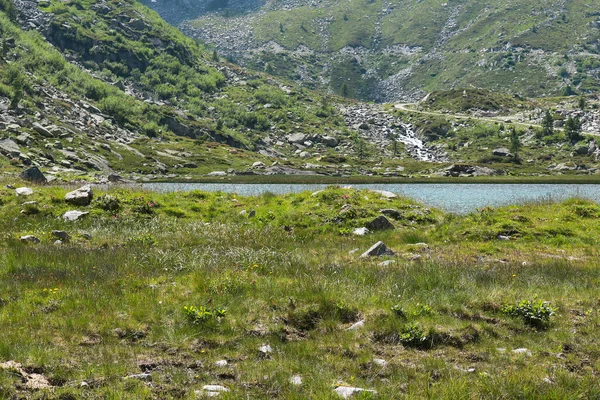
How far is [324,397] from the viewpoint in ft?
19.8

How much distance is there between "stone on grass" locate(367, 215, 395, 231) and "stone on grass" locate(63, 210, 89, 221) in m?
15.8

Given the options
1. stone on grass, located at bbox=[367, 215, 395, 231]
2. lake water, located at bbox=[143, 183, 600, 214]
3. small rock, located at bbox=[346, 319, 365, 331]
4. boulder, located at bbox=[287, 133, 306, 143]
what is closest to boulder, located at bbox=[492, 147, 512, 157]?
boulder, located at bbox=[287, 133, 306, 143]

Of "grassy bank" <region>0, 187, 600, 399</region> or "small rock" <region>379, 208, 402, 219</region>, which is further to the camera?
"small rock" <region>379, 208, 402, 219</region>

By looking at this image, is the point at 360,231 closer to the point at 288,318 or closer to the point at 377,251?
the point at 377,251

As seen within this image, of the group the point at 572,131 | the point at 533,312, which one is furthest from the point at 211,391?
the point at 572,131

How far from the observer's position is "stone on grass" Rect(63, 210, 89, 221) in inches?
864

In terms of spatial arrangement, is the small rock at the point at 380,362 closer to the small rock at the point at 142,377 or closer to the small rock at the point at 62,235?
the small rock at the point at 142,377

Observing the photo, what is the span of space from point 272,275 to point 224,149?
15136 centimetres

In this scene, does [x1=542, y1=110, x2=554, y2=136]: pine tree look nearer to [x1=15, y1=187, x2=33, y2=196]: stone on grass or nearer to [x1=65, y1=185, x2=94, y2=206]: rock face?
[x1=65, y1=185, x2=94, y2=206]: rock face

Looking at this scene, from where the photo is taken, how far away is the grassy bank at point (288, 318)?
6.74 metres

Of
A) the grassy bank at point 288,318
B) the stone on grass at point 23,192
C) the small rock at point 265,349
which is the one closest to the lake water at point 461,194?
the stone on grass at point 23,192

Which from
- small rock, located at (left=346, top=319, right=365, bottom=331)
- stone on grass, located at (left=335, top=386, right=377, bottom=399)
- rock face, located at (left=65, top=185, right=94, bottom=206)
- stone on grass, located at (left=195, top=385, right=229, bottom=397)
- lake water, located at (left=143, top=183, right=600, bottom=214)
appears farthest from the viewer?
lake water, located at (left=143, top=183, right=600, bottom=214)

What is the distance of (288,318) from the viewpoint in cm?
977

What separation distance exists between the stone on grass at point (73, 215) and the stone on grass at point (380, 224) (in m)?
15.8
